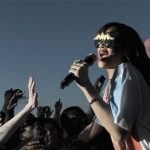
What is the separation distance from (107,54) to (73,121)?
3.15 m

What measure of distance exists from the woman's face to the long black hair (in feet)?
0.20

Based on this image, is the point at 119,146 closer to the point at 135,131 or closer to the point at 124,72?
the point at 135,131

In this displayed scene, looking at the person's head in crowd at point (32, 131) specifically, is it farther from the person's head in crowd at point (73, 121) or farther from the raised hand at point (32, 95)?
the raised hand at point (32, 95)

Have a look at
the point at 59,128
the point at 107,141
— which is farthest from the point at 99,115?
the point at 59,128

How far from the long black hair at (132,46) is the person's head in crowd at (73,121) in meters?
2.89

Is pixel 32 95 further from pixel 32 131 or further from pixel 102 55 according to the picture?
pixel 102 55

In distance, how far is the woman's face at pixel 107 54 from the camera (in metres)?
3.63

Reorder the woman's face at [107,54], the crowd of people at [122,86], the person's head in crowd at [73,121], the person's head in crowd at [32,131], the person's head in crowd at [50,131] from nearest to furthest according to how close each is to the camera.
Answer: the crowd of people at [122,86] < the woman's face at [107,54] < the person's head in crowd at [50,131] < the person's head in crowd at [32,131] < the person's head in crowd at [73,121]

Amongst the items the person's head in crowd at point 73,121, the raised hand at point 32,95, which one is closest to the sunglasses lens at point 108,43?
the raised hand at point 32,95

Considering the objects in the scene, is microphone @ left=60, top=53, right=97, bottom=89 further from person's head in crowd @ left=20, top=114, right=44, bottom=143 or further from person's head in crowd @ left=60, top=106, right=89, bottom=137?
person's head in crowd @ left=60, top=106, right=89, bottom=137

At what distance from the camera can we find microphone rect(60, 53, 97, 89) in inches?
146

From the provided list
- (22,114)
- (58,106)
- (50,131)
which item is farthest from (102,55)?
(58,106)

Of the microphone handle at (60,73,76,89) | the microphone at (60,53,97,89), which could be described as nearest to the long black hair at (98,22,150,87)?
the microphone at (60,53,97,89)

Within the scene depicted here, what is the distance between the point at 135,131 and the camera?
3.49 m
